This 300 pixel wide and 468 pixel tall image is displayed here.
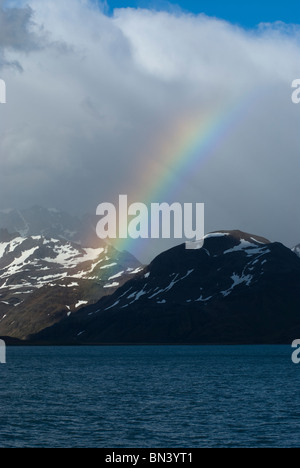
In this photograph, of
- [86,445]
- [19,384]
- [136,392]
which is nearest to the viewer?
[86,445]

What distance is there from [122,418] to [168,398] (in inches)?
1070

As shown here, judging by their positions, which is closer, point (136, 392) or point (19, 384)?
point (136, 392)

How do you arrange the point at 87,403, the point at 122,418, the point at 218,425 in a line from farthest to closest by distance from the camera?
1. the point at 87,403
2. the point at 122,418
3. the point at 218,425

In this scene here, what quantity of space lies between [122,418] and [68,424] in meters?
8.07

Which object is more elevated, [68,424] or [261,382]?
[261,382]

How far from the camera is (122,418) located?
3770 inches
